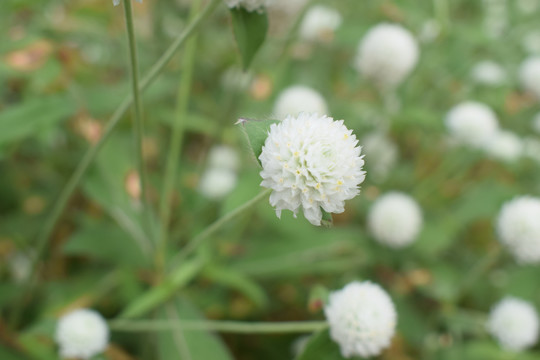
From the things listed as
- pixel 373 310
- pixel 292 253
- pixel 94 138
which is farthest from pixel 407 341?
pixel 94 138

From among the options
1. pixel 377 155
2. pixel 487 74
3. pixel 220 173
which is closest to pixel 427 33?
pixel 487 74

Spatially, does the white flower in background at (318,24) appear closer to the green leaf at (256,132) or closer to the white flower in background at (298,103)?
the white flower in background at (298,103)

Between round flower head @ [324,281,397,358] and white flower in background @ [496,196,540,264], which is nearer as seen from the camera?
round flower head @ [324,281,397,358]

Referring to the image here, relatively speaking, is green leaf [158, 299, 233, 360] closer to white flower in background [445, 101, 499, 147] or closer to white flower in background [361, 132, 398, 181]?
white flower in background [361, 132, 398, 181]

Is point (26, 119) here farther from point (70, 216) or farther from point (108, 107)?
point (70, 216)

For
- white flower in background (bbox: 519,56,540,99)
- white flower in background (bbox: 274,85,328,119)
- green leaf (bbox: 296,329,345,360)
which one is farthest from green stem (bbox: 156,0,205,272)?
white flower in background (bbox: 519,56,540,99)
